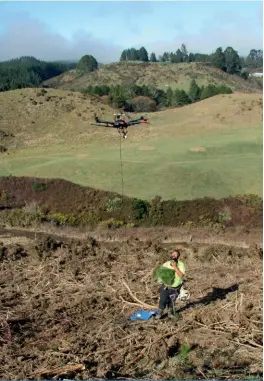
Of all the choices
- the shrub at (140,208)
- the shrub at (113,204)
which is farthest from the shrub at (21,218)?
the shrub at (140,208)

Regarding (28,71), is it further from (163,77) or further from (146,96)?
(146,96)

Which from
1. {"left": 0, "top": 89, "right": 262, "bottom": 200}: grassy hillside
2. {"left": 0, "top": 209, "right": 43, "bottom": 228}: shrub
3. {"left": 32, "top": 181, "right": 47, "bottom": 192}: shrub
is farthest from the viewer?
{"left": 0, "top": 89, "right": 262, "bottom": 200}: grassy hillside

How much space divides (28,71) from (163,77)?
35349mm

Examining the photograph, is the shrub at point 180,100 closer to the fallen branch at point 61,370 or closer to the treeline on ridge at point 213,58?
the treeline on ridge at point 213,58

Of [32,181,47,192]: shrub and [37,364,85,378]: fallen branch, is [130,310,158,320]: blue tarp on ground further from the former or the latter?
[32,181,47,192]: shrub

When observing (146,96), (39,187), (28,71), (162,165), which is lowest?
(39,187)

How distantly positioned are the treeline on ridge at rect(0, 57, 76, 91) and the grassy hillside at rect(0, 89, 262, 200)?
26.1 metres

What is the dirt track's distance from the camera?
24.6ft

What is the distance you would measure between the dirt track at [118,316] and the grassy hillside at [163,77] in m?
59.6

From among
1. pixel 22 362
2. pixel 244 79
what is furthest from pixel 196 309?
pixel 244 79

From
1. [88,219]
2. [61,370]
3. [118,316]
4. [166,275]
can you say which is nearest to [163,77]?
[88,219]

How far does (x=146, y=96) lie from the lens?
56469 mm

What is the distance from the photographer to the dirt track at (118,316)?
24.6 ft

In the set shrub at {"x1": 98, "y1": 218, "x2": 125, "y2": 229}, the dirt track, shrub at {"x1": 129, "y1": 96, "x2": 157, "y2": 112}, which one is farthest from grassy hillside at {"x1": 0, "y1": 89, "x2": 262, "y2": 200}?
the dirt track
